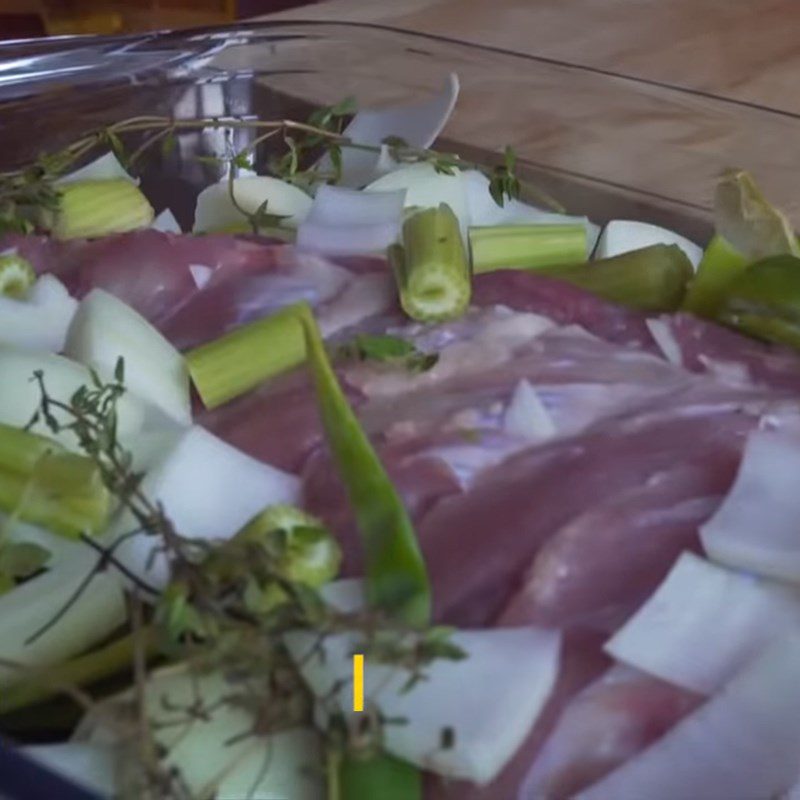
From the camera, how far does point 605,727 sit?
678mm

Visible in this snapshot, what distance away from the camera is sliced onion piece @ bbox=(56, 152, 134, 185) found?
1.25 meters

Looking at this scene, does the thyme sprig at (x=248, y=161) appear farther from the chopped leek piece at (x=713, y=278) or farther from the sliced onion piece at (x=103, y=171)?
the chopped leek piece at (x=713, y=278)

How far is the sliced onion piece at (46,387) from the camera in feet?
2.80

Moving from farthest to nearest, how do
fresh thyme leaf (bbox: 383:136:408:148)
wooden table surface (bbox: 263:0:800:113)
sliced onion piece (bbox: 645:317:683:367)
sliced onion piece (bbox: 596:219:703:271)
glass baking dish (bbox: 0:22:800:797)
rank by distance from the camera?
wooden table surface (bbox: 263:0:800:113), glass baking dish (bbox: 0:22:800:797), fresh thyme leaf (bbox: 383:136:408:148), sliced onion piece (bbox: 596:219:703:271), sliced onion piece (bbox: 645:317:683:367)

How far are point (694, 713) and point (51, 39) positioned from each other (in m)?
1.06

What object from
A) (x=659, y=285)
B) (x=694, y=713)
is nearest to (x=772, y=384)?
(x=659, y=285)

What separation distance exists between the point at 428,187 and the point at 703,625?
1.86 feet

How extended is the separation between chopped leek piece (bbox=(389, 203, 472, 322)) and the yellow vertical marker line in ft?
1.17

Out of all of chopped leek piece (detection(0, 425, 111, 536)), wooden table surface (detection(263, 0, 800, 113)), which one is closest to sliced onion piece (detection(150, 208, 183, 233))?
chopped leek piece (detection(0, 425, 111, 536))

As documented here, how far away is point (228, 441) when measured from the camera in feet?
2.79

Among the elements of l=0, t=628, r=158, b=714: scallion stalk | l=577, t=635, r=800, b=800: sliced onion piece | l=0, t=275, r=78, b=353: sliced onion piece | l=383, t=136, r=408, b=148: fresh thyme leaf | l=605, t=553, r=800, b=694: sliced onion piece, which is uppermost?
l=383, t=136, r=408, b=148: fresh thyme leaf

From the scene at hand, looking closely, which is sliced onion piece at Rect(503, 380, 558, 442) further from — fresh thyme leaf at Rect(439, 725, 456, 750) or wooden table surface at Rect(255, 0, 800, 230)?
wooden table surface at Rect(255, 0, 800, 230)

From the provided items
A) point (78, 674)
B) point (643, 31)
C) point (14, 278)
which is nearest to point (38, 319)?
point (14, 278)

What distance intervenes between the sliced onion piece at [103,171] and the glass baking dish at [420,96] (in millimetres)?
105
